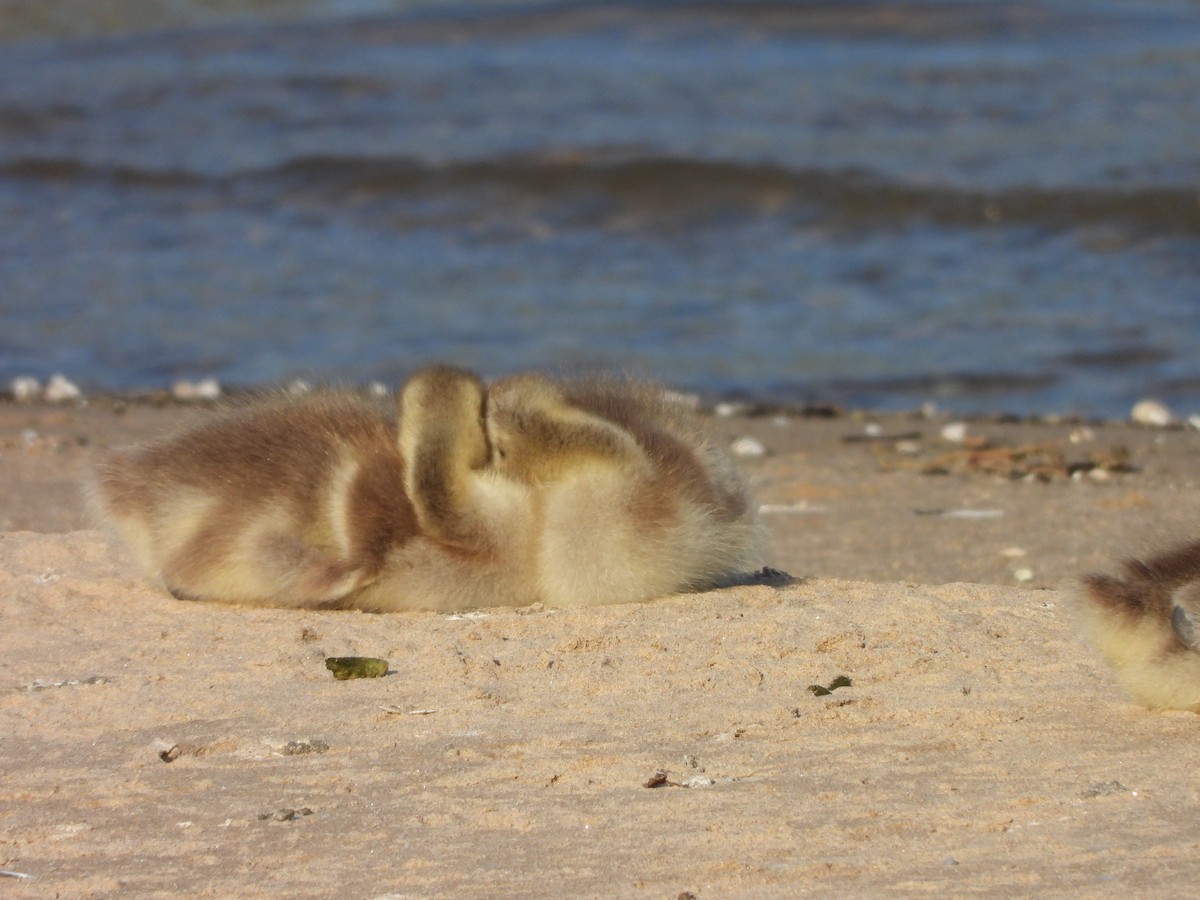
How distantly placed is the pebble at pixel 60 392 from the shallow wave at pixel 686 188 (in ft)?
23.5

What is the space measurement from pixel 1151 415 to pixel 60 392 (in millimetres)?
6301

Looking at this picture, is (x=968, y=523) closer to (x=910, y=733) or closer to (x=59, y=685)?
(x=910, y=733)

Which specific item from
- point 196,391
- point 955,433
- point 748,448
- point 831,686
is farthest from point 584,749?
point 196,391

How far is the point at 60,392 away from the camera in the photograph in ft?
33.4

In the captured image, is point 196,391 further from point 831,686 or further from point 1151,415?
point 831,686

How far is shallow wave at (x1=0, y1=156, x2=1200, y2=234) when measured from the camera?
15.1 m

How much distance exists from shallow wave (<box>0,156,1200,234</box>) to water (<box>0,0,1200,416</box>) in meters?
0.04

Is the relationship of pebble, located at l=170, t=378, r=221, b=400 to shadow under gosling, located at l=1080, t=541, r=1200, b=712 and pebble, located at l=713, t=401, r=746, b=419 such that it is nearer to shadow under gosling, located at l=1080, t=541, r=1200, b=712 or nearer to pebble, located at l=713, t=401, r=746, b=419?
pebble, located at l=713, t=401, r=746, b=419

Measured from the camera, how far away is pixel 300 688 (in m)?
4.22

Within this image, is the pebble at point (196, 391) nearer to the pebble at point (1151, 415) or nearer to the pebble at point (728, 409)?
the pebble at point (728, 409)

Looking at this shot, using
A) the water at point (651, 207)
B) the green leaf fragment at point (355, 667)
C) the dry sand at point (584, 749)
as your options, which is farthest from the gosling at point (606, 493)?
the water at point (651, 207)

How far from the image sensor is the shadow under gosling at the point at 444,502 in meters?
4.68

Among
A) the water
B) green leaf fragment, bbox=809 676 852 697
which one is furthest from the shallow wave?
green leaf fragment, bbox=809 676 852 697

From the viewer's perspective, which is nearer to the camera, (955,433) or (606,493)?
(606,493)
